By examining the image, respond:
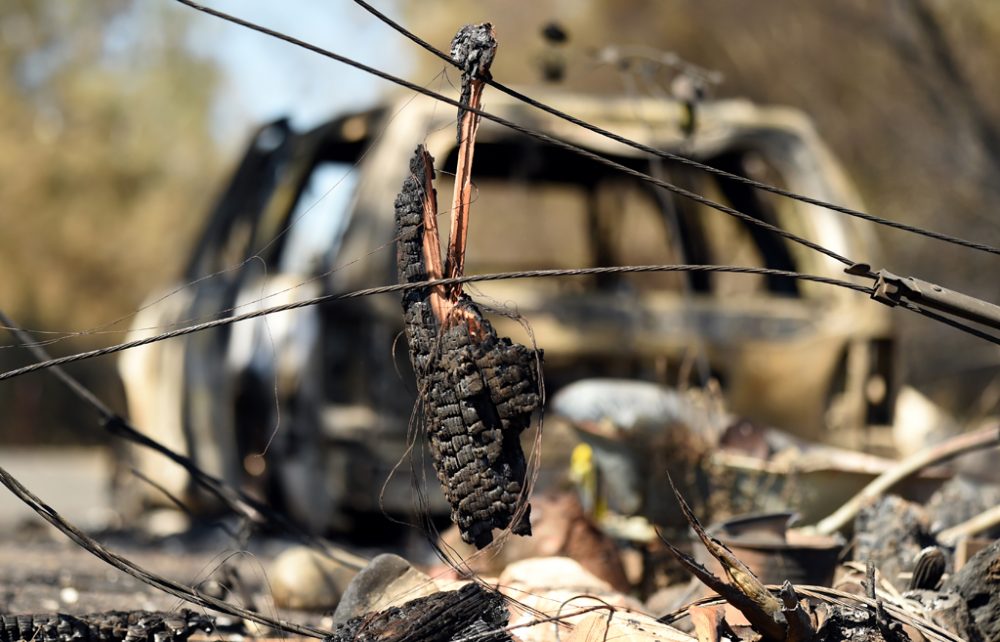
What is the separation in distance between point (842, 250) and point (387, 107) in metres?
2.67

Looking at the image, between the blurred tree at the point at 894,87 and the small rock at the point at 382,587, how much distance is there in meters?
7.59

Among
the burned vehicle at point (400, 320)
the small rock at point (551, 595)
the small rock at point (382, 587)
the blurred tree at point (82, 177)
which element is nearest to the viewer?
the small rock at point (551, 595)

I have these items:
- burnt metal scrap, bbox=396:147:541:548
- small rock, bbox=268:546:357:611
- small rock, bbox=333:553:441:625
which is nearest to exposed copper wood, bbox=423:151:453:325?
burnt metal scrap, bbox=396:147:541:548

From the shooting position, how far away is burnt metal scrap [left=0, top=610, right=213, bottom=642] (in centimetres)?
328

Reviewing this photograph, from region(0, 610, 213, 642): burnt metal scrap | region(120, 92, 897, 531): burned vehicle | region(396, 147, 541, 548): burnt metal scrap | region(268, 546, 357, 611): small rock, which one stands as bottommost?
region(0, 610, 213, 642): burnt metal scrap

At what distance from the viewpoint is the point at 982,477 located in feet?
20.3

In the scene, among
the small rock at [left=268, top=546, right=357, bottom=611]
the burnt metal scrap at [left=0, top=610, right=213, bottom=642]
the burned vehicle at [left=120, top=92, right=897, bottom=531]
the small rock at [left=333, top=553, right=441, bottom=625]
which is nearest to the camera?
the burnt metal scrap at [left=0, top=610, right=213, bottom=642]

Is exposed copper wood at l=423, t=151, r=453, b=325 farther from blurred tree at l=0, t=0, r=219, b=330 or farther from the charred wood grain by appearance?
blurred tree at l=0, t=0, r=219, b=330

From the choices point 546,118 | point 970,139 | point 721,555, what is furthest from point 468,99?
point 970,139

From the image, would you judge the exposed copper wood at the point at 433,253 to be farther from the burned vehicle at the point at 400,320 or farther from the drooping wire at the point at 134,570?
the burned vehicle at the point at 400,320

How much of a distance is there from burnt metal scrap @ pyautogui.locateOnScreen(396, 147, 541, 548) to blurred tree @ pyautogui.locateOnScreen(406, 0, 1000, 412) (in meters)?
7.84

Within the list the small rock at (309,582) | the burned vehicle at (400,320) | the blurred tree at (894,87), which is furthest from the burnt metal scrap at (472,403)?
the blurred tree at (894,87)

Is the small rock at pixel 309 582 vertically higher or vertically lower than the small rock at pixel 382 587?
higher

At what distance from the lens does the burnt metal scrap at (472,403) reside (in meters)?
2.99
